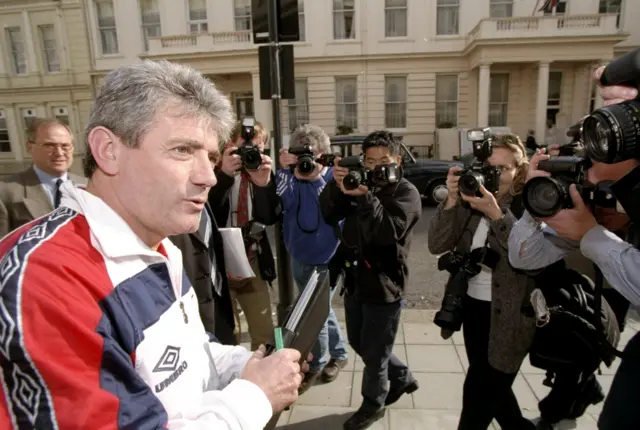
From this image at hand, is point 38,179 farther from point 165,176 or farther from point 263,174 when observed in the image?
point 165,176

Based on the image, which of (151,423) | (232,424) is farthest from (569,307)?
(151,423)

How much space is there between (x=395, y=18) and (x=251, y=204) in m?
18.9

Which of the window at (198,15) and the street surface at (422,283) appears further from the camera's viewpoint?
the window at (198,15)

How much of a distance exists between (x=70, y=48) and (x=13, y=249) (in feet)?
85.4

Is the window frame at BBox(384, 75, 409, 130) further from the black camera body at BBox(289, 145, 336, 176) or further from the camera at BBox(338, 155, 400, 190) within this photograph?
the camera at BBox(338, 155, 400, 190)

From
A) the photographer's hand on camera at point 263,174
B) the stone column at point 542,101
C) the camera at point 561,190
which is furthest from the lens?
the stone column at point 542,101

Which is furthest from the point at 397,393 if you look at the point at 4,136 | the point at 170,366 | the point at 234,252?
the point at 4,136

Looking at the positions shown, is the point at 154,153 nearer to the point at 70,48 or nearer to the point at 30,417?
the point at 30,417

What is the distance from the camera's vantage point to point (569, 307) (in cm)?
206

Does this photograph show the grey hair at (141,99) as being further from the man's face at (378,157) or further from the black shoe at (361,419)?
the black shoe at (361,419)

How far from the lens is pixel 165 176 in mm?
1111

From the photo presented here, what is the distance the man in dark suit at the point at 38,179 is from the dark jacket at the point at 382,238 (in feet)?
6.70

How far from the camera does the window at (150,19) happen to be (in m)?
20.8

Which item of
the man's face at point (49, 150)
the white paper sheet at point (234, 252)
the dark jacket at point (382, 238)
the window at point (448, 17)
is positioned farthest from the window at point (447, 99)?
the white paper sheet at point (234, 252)
